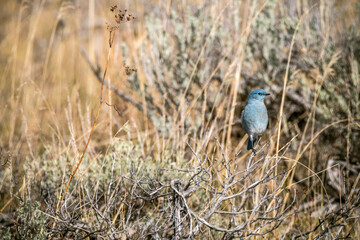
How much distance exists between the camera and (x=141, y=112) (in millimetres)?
3477

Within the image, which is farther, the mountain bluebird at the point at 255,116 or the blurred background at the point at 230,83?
the blurred background at the point at 230,83

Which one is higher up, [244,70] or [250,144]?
[244,70]

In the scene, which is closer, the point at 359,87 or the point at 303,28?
the point at 359,87

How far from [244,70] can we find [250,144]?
55.7 inches

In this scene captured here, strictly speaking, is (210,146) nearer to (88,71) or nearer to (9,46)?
(88,71)

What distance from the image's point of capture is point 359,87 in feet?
9.14

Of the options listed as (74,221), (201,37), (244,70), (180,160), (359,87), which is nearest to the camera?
(74,221)

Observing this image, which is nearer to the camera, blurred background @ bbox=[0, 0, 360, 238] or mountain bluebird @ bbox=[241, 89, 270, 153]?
mountain bluebird @ bbox=[241, 89, 270, 153]

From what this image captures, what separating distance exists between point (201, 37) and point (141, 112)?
0.93 m

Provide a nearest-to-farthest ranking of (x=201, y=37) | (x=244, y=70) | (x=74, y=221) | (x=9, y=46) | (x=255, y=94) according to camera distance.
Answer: (x=74, y=221)
(x=255, y=94)
(x=201, y=37)
(x=244, y=70)
(x=9, y=46)

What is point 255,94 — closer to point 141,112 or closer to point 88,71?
point 141,112

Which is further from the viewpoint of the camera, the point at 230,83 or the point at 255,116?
the point at 230,83

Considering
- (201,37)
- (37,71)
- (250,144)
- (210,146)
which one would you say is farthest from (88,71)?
(250,144)

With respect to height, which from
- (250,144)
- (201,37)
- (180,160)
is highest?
(201,37)
